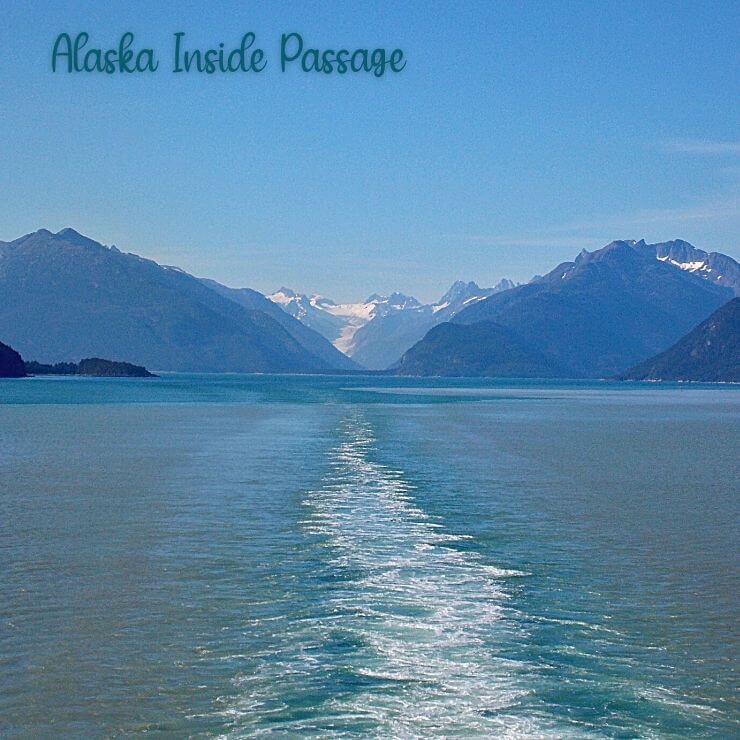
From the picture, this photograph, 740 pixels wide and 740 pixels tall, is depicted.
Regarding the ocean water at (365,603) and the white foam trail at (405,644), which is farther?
the ocean water at (365,603)

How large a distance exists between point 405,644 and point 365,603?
11.3 ft

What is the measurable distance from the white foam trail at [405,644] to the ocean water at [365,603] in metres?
0.06

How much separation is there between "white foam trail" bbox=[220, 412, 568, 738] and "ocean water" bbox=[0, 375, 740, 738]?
0.06 m

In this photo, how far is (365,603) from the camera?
2355 cm

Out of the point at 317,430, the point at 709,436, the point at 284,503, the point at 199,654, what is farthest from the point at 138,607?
the point at 709,436

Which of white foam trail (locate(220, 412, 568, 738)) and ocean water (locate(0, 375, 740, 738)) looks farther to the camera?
ocean water (locate(0, 375, 740, 738))

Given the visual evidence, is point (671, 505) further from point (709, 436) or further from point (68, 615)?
point (709, 436)

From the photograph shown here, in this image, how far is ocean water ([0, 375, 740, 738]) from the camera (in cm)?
1661

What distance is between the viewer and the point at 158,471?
177ft

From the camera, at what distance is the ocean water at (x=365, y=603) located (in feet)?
54.5

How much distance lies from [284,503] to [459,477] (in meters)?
14.3

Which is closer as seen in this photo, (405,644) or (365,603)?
(405,644)

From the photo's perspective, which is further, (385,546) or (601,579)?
(385,546)

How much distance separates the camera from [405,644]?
20203 mm
